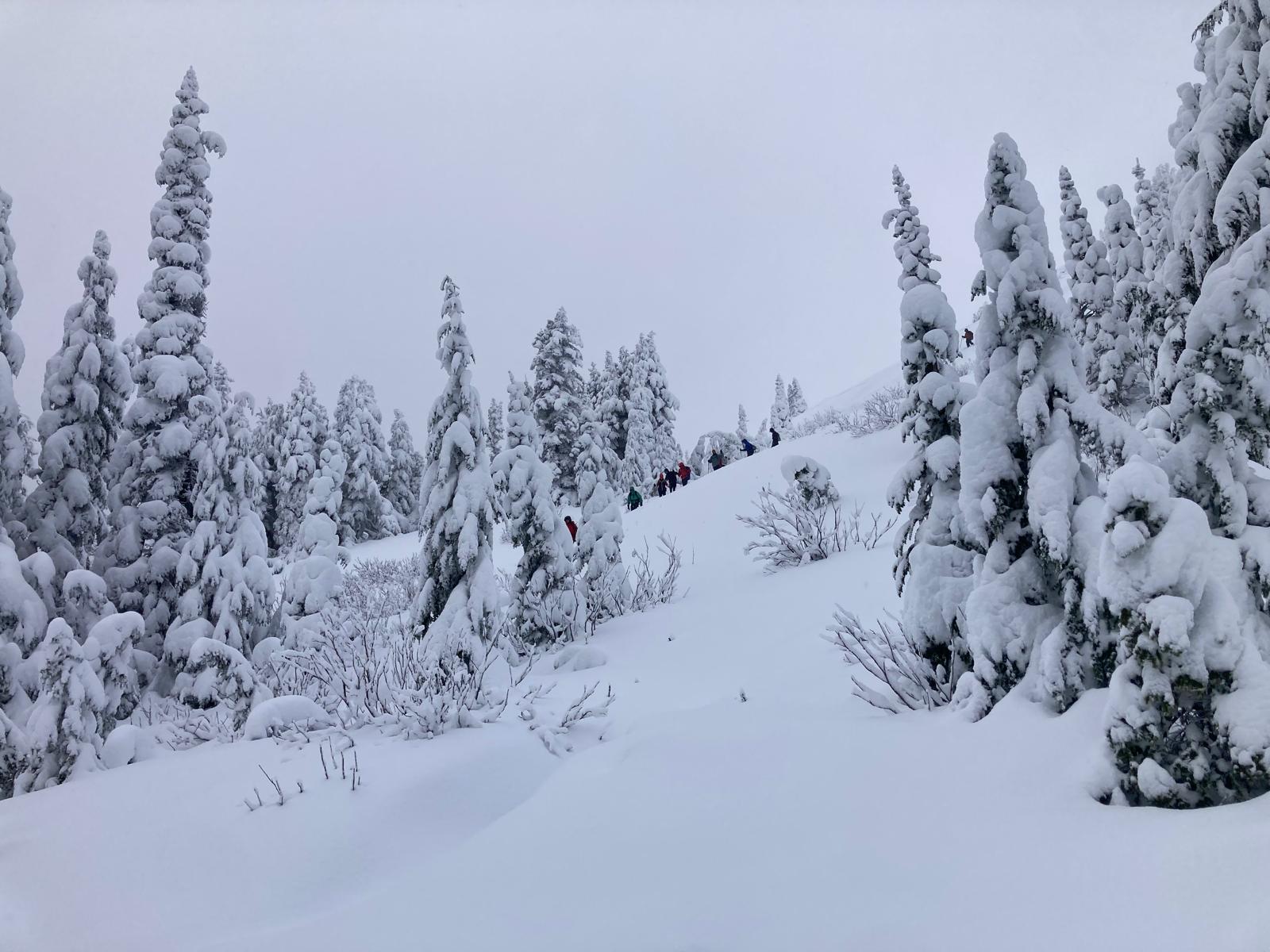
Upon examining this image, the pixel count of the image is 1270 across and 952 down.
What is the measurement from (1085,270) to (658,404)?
27318 millimetres

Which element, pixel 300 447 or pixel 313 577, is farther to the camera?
pixel 300 447

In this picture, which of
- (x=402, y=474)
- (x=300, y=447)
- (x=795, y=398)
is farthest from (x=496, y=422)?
(x=795, y=398)

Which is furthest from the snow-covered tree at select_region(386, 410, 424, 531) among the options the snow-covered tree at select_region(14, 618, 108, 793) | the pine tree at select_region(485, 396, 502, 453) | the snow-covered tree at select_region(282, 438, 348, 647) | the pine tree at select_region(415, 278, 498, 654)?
the snow-covered tree at select_region(14, 618, 108, 793)

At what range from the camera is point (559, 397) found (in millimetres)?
32906

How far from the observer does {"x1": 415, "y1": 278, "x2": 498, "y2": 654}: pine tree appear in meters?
10.2

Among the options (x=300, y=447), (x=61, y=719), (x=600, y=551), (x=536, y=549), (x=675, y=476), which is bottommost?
(x=61, y=719)

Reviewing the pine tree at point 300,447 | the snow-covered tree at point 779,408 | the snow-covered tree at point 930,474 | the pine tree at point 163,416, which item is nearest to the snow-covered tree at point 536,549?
the pine tree at point 163,416

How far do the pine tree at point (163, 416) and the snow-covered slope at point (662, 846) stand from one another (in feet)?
30.5

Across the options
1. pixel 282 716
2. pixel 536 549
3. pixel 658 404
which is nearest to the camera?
pixel 282 716

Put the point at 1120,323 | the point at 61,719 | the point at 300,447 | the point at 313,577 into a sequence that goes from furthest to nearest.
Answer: the point at 300,447
the point at 1120,323
the point at 313,577
the point at 61,719

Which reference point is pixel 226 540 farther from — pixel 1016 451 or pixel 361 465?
pixel 361 465

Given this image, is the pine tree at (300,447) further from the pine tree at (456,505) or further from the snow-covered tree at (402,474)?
the pine tree at (456,505)

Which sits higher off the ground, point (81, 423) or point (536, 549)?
point (81, 423)

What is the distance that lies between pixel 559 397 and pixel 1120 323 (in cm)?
2154
